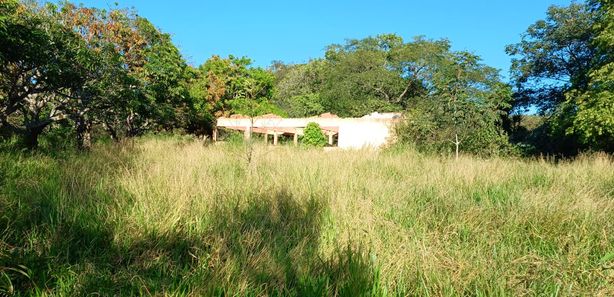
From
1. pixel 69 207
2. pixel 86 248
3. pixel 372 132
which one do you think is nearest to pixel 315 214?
pixel 86 248

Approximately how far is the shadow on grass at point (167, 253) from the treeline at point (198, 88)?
158 inches

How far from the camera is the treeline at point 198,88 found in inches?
312

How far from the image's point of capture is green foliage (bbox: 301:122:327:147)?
53.8 feet

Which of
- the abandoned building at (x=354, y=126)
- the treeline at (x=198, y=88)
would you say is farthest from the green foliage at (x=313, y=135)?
the treeline at (x=198, y=88)

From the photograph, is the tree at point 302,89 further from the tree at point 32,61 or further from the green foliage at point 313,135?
the tree at point 32,61

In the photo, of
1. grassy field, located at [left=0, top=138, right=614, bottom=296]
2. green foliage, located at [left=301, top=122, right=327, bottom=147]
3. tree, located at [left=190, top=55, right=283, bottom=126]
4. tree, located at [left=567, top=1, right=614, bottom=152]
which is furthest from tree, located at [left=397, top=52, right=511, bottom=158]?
tree, located at [left=190, top=55, right=283, bottom=126]

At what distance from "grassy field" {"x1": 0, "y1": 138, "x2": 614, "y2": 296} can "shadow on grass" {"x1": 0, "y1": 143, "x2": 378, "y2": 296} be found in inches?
0.4

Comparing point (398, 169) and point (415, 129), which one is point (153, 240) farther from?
point (415, 129)

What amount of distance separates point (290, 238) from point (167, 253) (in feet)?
3.00

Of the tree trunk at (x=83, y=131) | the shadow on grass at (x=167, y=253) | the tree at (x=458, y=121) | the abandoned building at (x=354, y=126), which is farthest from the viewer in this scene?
the abandoned building at (x=354, y=126)

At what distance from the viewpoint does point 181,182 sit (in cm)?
424

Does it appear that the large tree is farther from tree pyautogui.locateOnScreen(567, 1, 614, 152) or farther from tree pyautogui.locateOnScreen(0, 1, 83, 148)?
tree pyautogui.locateOnScreen(567, 1, 614, 152)

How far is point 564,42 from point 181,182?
19827mm

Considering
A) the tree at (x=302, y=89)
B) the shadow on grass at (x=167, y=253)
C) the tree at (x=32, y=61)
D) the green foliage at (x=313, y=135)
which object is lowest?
the shadow on grass at (x=167, y=253)
